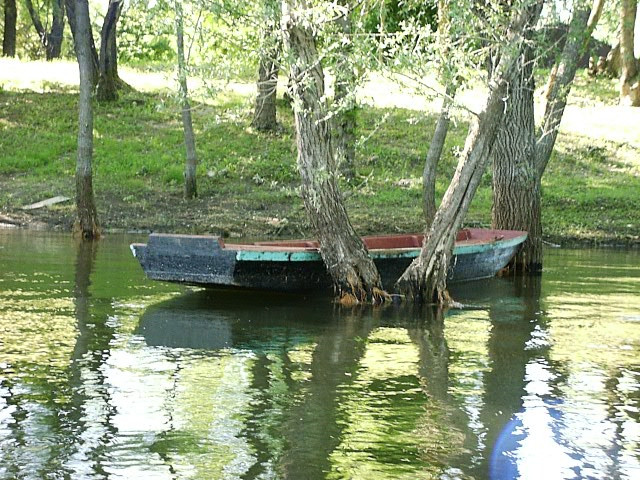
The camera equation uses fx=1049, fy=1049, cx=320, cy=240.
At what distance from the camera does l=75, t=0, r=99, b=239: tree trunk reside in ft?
64.8

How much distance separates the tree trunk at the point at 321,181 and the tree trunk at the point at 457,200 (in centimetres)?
55

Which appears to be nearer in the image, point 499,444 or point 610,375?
point 499,444

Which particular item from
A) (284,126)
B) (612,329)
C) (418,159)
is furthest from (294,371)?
(284,126)

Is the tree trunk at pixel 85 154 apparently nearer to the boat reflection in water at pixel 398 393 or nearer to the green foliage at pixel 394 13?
the green foliage at pixel 394 13

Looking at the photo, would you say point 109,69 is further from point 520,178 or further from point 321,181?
point 321,181

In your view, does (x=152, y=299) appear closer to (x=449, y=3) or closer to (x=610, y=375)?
(x=449, y=3)

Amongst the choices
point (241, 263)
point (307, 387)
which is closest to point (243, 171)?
point (241, 263)

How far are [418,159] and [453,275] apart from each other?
12883 millimetres

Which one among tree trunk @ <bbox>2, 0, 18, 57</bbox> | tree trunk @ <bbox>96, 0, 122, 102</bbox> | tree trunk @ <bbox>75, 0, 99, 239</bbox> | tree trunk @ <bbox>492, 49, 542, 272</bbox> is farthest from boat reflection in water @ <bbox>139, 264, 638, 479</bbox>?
tree trunk @ <bbox>2, 0, 18, 57</bbox>

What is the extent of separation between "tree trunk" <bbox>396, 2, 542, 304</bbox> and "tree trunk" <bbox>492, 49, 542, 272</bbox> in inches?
150

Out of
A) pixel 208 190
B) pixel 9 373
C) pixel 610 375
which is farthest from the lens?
pixel 208 190

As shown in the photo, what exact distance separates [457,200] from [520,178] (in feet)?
14.3

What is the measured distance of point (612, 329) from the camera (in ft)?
38.3

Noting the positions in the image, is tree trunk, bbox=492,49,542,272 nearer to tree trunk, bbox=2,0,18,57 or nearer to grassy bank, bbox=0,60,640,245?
grassy bank, bbox=0,60,640,245
